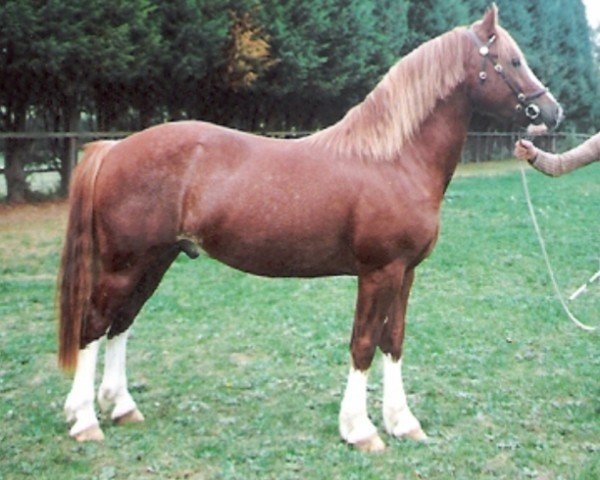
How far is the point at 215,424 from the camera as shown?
15.8 feet

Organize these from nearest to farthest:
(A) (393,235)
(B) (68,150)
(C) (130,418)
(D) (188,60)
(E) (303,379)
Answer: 1. (A) (393,235)
2. (C) (130,418)
3. (E) (303,379)
4. (B) (68,150)
5. (D) (188,60)

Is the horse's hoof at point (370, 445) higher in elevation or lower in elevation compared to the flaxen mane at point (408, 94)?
lower

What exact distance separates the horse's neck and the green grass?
146 centimetres

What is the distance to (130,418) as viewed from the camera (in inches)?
189

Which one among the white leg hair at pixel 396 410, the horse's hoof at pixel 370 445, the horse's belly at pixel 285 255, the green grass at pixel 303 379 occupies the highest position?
the horse's belly at pixel 285 255

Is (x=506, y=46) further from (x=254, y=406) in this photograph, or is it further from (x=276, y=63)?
(x=276, y=63)

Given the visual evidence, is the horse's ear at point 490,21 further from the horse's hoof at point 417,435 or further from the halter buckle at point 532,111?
the horse's hoof at point 417,435

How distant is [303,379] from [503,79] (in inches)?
95.8

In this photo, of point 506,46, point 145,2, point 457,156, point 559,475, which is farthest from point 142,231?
point 145,2

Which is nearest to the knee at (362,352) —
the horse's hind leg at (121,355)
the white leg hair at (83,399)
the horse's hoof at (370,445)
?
the horse's hoof at (370,445)

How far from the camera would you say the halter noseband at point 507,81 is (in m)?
4.45

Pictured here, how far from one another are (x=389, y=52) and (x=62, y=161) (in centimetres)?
1275

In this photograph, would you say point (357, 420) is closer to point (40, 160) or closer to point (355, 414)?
point (355, 414)

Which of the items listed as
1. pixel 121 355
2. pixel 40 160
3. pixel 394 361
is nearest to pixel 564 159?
pixel 394 361
